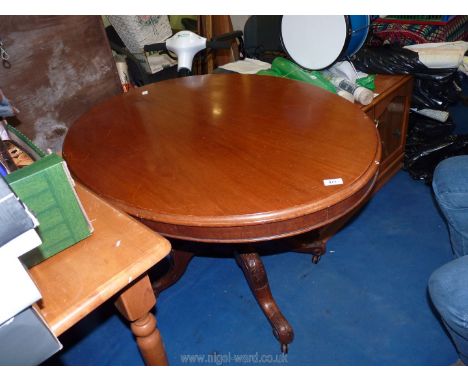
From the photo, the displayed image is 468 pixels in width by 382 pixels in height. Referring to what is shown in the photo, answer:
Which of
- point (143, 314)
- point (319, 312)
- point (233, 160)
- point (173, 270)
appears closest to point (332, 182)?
point (233, 160)

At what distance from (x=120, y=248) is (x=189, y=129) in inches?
23.1

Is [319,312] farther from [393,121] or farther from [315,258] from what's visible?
[393,121]

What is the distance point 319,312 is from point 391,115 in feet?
3.63

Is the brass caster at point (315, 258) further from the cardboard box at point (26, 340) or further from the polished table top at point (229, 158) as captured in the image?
the cardboard box at point (26, 340)

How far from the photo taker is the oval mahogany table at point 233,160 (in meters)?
0.85

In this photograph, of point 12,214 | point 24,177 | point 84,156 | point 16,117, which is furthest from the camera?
point 16,117

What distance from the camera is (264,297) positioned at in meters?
1.40

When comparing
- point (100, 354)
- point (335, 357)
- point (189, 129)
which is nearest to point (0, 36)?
point (189, 129)

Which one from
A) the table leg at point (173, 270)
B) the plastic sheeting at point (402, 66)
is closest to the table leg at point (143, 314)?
the table leg at point (173, 270)

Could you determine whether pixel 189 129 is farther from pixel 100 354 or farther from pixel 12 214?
pixel 100 354

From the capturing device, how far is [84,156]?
1096 millimetres

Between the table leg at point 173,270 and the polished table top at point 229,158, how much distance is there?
1.99 feet

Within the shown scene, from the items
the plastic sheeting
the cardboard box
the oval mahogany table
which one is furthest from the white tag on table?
the plastic sheeting
